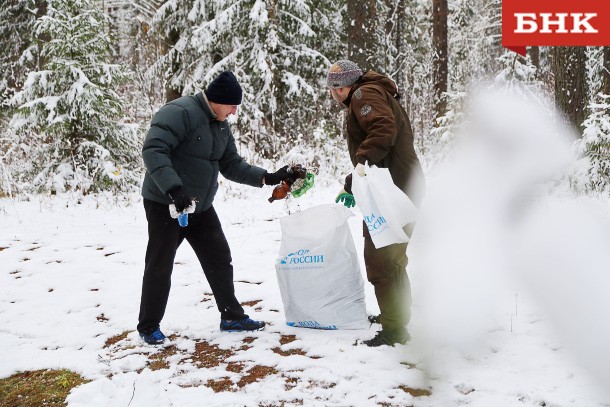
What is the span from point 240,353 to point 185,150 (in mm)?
1513

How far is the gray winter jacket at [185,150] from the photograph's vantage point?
3.64m

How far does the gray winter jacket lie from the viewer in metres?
3.64

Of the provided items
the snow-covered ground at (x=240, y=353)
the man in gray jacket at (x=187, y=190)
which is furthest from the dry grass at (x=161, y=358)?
the man in gray jacket at (x=187, y=190)

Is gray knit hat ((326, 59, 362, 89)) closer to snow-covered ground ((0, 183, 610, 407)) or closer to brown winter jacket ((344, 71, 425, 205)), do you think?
brown winter jacket ((344, 71, 425, 205))

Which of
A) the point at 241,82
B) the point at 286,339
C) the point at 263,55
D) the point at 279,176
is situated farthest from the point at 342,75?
the point at 263,55

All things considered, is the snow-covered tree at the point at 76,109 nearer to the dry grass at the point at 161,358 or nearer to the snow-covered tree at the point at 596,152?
the dry grass at the point at 161,358

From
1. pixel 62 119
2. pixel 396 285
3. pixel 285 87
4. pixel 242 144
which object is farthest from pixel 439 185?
pixel 285 87

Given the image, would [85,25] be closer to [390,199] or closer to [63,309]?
[63,309]

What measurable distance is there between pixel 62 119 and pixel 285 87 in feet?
18.7

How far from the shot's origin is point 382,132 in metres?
→ 3.55

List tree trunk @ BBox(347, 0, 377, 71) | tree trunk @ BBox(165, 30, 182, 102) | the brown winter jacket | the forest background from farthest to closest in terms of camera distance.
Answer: tree trunk @ BBox(165, 30, 182, 102) < tree trunk @ BBox(347, 0, 377, 71) < the forest background < the brown winter jacket

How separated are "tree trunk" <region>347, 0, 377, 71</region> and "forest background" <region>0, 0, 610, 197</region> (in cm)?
3

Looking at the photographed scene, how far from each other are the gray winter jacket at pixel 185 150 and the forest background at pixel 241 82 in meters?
3.34

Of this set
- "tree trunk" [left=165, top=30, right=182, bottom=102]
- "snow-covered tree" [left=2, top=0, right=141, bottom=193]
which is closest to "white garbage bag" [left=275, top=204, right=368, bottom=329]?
"snow-covered tree" [left=2, top=0, right=141, bottom=193]
